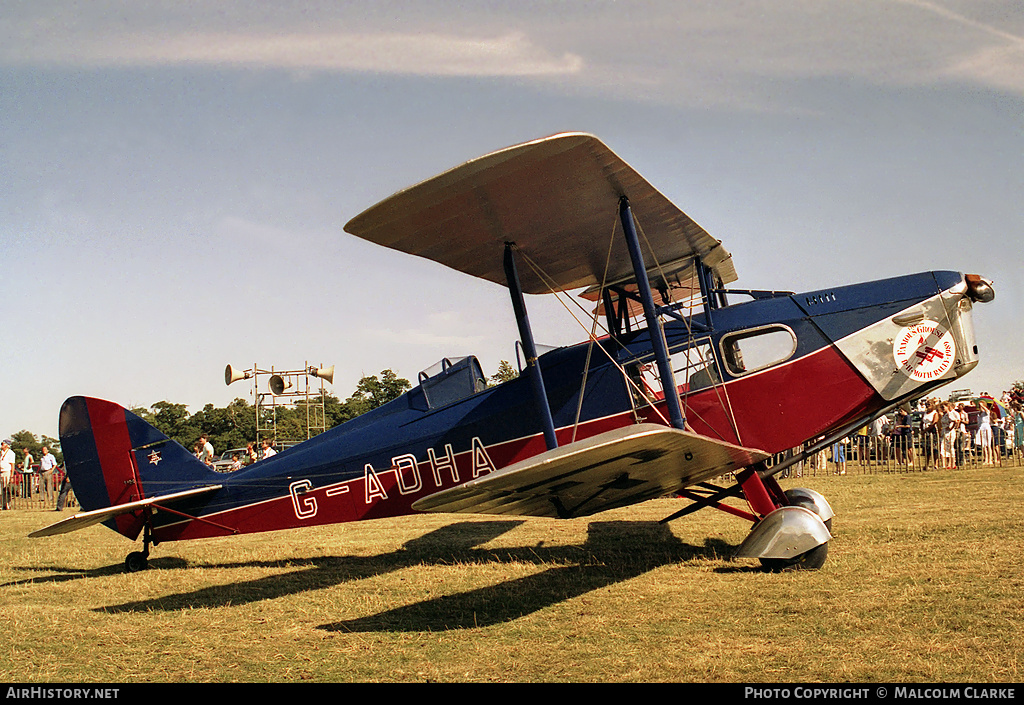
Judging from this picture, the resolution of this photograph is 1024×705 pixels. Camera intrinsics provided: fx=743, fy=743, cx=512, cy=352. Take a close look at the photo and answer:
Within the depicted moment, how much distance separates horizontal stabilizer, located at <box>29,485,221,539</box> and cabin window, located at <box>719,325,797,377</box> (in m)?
5.76

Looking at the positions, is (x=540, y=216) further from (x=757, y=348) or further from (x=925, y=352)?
(x=925, y=352)

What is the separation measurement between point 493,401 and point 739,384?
2404 mm

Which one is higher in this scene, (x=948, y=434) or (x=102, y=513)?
(x=102, y=513)

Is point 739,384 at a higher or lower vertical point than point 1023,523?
higher

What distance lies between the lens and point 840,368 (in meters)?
6.57

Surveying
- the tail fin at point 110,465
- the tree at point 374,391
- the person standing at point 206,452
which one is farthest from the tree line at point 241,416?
the tail fin at point 110,465

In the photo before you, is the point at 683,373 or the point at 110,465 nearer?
the point at 683,373

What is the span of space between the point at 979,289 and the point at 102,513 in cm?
841

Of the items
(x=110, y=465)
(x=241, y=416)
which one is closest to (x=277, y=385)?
(x=110, y=465)


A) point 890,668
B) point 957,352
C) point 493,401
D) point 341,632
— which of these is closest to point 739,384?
point 957,352

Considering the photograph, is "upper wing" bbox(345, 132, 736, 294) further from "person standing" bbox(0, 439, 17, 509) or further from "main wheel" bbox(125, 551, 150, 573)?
"person standing" bbox(0, 439, 17, 509)

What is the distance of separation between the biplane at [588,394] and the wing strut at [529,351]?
0.02 meters

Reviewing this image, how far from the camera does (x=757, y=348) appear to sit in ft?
22.3
